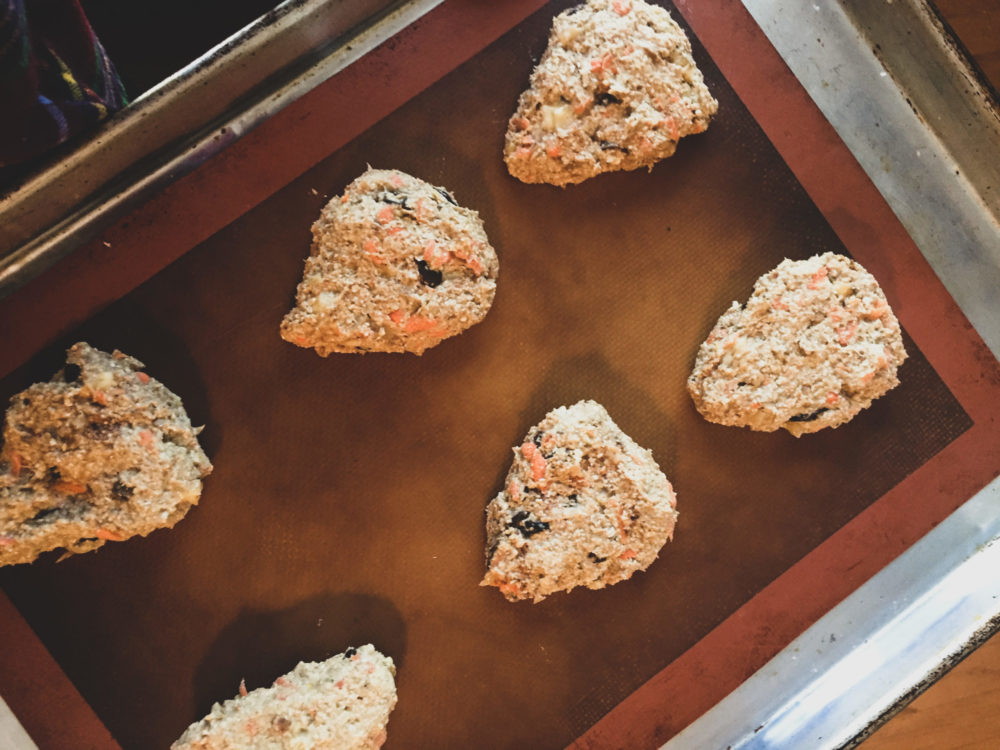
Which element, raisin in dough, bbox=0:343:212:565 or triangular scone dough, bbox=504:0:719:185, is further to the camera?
triangular scone dough, bbox=504:0:719:185

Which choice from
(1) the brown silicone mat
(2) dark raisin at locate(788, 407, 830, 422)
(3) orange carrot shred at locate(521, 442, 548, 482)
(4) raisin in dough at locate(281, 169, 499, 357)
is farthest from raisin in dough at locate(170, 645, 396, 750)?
(2) dark raisin at locate(788, 407, 830, 422)

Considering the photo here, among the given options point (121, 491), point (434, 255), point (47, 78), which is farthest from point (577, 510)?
point (47, 78)

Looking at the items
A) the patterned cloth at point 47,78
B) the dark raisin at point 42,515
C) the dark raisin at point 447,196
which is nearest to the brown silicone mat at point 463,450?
the dark raisin at point 447,196

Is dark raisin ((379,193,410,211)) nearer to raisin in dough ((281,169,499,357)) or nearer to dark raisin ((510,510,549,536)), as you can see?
raisin in dough ((281,169,499,357))

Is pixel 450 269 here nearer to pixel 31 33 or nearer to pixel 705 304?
pixel 705 304

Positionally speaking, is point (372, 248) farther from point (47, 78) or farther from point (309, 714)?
point (309, 714)

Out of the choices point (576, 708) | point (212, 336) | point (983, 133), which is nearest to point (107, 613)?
point (212, 336)

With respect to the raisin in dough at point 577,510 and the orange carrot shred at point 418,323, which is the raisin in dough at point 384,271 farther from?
the raisin in dough at point 577,510
